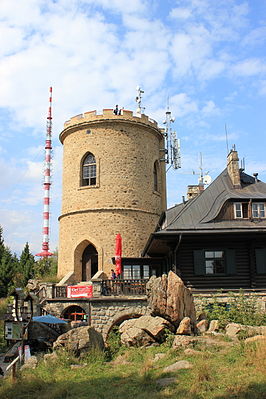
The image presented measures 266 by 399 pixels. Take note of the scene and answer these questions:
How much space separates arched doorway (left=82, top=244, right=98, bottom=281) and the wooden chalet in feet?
28.8

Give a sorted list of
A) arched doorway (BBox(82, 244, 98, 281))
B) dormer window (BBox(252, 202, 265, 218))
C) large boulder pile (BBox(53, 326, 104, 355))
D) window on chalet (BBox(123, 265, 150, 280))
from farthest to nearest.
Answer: arched doorway (BBox(82, 244, 98, 281)) → window on chalet (BBox(123, 265, 150, 280)) → dormer window (BBox(252, 202, 265, 218)) → large boulder pile (BBox(53, 326, 104, 355))

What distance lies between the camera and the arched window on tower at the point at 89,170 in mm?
28156

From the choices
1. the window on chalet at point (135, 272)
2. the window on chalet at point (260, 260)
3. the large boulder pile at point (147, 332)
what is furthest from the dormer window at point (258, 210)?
the window on chalet at point (135, 272)

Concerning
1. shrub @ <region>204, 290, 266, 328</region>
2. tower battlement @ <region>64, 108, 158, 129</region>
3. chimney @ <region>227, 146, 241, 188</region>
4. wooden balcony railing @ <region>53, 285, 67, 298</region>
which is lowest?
shrub @ <region>204, 290, 266, 328</region>

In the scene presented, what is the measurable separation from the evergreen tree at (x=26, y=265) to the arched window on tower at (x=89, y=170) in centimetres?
828

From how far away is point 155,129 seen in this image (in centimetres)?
2986

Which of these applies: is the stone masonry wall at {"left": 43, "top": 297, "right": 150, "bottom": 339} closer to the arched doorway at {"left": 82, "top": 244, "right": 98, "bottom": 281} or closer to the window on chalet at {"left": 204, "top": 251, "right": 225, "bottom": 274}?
the window on chalet at {"left": 204, "top": 251, "right": 225, "bottom": 274}

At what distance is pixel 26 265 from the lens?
32.1m

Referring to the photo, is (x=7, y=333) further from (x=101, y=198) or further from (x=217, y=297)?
(x=101, y=198)

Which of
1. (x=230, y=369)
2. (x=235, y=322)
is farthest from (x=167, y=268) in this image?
(x=230, y=369)

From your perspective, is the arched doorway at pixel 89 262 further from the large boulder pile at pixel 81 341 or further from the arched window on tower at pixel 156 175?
the large boulder pile at pixel 81 341

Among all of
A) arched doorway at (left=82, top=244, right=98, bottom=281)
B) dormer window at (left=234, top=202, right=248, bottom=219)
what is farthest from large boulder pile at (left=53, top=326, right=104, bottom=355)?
arched doorway at (left=82, top=244, right=98, bottom=281)

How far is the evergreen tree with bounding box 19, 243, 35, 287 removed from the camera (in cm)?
3143

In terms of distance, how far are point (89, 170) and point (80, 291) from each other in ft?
33.8
